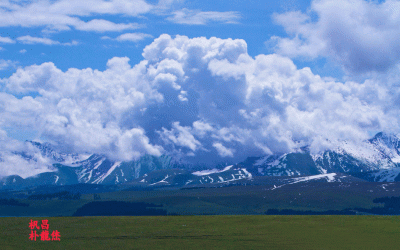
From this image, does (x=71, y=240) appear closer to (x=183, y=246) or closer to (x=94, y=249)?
(x=94, y=249)

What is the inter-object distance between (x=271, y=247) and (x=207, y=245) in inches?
756

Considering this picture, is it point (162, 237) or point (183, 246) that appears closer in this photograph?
point (183, 246)

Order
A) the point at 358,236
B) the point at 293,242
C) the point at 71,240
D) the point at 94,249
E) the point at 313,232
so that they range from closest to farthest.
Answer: the point at 94,249
the point at 293,242
the point at 71,240
the point at 358,236
the point at 313,232

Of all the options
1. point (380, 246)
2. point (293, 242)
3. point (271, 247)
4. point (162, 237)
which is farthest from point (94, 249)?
point (380, 246)

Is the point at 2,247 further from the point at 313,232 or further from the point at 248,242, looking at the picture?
the point at 313,232

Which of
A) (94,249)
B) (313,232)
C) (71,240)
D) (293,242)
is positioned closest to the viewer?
(94,249)

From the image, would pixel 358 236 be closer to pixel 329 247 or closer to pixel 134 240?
pixel 329 247

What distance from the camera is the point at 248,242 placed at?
6156 inches

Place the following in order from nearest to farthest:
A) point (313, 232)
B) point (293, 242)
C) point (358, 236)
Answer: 1. point (293, 242)
2. point (358, 236)
3. point (313, 232)

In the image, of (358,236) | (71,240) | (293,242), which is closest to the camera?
(293,242)

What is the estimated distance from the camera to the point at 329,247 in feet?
474

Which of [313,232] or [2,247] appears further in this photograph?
[313,232]

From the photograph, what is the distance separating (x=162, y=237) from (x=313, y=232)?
194ft

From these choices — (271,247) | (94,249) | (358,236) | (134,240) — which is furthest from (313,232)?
(94,249)
